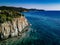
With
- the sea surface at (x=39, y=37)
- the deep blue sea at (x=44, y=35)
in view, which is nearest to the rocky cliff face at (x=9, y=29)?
the sea surface at (x=39, y=37)

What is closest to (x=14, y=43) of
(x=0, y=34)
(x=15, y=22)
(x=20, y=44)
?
(x=20, y=44)

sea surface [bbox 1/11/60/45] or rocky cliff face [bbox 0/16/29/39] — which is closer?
sea surface [bbox 1/11/60/45]

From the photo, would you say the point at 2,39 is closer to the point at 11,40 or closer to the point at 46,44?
the point at 11,40

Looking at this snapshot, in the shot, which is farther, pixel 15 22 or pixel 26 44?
pixel 15 22

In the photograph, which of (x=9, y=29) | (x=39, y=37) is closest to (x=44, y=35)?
(x=39, y=37)

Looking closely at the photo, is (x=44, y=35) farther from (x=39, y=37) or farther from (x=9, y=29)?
(x=9, y=29)

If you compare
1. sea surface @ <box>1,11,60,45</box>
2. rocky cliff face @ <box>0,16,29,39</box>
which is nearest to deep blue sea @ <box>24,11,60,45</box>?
sea surface @ <box>1,11,60,45</box>

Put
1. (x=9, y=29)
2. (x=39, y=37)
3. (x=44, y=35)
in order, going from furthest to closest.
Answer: (x=44, y=35) → (x=39, y=37) → (x=9, y=29)

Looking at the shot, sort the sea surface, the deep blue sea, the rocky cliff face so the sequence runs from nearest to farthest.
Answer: the sea surface, the deep blue sea, the rocky cliff face

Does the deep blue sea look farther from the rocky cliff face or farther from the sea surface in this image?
the rocky cliff face

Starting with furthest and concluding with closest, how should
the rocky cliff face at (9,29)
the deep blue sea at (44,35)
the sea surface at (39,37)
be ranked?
the rocky cliff face at (9,29)
the deep blue sea at (44,35)
the sea surface at (39,37)

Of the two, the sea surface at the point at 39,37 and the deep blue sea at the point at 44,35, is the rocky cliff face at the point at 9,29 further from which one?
the deep blue sea at the point at 44,35
